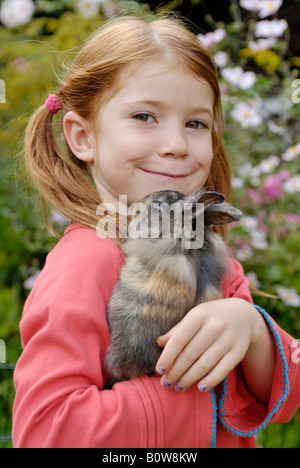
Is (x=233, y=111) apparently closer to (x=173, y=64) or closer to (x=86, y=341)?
(x=173, y=64)

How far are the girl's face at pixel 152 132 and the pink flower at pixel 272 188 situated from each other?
219cm

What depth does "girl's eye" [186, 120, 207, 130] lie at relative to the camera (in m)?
1.80

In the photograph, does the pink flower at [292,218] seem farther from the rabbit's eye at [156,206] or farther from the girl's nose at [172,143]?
the rabbit's eye at [156,206]

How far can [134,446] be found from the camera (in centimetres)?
135

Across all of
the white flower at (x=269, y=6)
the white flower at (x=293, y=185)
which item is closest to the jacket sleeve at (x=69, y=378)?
the white flower at (x=293, y=185)

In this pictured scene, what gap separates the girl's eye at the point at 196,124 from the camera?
1.80m

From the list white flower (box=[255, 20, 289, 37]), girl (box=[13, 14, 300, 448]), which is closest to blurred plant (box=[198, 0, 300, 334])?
white flower (box=[255, 20, 289, 37])

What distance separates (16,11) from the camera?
5.55 m

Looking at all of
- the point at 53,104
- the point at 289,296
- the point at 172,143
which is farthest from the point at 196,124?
the point at 289,296

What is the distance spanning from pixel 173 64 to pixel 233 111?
7.71 feet

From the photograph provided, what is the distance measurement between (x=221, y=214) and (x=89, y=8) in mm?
4372

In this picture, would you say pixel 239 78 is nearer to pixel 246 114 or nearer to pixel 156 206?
pixel 246 114
